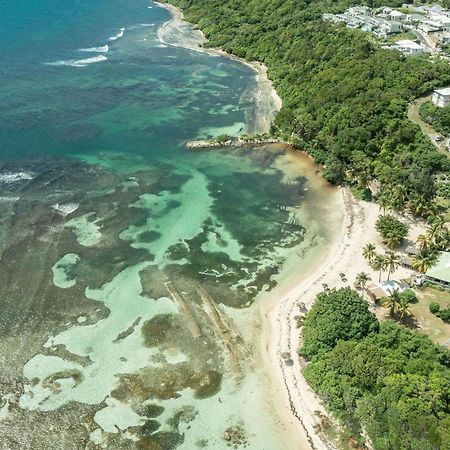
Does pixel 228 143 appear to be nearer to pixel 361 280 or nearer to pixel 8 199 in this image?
pixel 8 199

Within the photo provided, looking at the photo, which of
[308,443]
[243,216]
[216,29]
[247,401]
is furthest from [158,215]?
[216,29]

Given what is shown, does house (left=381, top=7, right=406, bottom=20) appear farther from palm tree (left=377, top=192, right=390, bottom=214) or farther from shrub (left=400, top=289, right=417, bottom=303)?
shrub (left=400, top=289, right=417, bottom=303)

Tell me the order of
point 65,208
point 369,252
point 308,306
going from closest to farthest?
point 308,306
point 369,252
point 65,208

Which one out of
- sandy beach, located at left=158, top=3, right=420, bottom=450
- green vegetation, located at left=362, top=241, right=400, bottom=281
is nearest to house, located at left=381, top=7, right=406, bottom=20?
sandy beach, located at left=158, top=3, right=420, bottom=450

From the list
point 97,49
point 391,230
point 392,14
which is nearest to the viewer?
point 391,230

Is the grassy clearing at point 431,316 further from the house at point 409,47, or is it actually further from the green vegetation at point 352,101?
the house at point 409,47

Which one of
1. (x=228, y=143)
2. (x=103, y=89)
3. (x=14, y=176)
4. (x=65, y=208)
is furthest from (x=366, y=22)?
(x=14, y=176)
